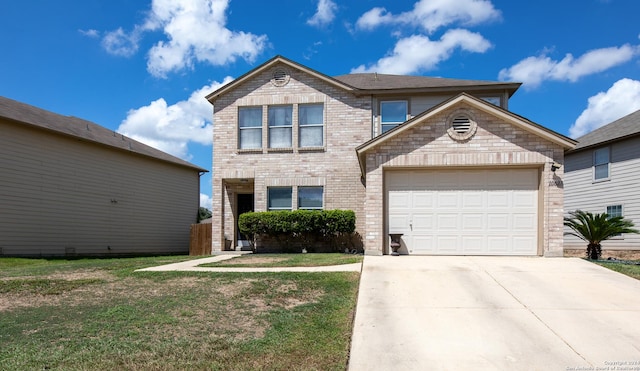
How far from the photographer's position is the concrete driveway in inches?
192

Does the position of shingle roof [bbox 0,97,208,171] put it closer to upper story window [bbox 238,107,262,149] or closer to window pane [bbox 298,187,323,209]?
upper story window [bbox 238,107,262,149]

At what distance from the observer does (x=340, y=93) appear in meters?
16.1

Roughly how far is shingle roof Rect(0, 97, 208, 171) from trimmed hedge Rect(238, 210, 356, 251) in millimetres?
8989

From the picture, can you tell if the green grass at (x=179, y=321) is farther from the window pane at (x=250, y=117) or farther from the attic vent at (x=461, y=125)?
the window pane at (x=250, y=117)

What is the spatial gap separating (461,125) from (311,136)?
6246 millimetres

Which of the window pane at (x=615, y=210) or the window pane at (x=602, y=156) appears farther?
the window pane at (x=602, y=156)

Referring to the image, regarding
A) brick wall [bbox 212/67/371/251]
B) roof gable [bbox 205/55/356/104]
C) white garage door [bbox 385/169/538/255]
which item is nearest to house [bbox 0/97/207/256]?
brick wall [bbox 212/67/371/251]

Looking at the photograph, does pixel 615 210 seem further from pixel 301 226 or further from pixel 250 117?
pixel 250 117

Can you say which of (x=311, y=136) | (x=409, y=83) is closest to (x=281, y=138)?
(x=311, y=136)

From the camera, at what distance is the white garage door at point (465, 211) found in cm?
1158

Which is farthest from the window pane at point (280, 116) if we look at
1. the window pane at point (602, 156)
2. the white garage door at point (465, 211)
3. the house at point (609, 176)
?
the window pane at point (602, 156)

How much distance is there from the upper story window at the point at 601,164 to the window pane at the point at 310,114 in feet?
44.7

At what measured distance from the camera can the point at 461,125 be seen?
1178 centimetres

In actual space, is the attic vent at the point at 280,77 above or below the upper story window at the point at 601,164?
above
